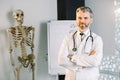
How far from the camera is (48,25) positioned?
350 cm

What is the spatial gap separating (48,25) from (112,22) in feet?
2.71

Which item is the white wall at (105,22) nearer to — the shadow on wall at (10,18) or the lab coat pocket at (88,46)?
the shadow on wall at (10,18)

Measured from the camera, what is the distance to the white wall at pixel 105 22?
11.1 ft

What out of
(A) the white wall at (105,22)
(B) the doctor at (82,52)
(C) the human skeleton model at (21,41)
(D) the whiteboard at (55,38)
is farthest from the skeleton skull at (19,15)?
(B) the doctor at (82,52)

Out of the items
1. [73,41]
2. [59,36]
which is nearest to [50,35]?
[59,36]

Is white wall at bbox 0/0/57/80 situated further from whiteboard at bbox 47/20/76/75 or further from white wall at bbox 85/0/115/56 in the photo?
white wall at bbox 85/0/115/56

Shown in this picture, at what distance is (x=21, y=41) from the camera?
3266 mm

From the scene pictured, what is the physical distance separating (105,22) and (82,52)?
167cm

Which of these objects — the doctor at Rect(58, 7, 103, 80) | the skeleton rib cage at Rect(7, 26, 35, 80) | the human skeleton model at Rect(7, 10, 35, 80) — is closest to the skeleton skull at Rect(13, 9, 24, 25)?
the human skeleton model at Rect(7, 10, 35, 80)

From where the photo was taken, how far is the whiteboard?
347 centimetres

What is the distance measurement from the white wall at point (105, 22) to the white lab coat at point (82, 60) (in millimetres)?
1479

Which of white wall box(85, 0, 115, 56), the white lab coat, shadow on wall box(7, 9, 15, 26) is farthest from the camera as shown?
shadow on wall box(7, 9, 15, 26)

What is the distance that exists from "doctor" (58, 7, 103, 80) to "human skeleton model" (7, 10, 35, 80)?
54.4 inches

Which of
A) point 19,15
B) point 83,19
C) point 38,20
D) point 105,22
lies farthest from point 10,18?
point 83,19
